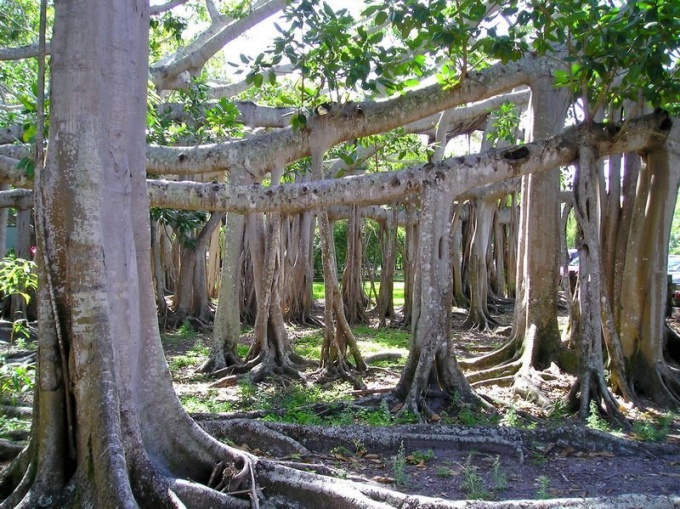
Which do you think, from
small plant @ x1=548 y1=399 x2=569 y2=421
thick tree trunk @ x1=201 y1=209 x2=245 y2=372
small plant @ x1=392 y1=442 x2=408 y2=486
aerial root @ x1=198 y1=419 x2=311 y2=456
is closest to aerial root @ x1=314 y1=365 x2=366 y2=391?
thick tree trunk @ x1=201 y1=209 x2=245 y2=372

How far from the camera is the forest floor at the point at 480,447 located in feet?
10.3

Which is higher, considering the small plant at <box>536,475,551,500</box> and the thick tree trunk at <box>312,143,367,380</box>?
the thick tree trunk at <box>312,143,367,380</box>

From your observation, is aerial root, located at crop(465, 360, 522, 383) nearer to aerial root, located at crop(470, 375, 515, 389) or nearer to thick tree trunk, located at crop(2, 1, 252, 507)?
aerial root, located at crop(470, 375, 515, 389)

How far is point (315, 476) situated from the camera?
2.78 metres

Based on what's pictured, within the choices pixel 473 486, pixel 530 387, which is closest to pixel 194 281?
pixel 530 387

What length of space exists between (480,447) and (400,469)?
74 centimetres

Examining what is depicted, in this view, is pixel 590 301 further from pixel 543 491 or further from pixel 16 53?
pixel 16 53

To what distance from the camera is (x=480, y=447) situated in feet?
12.1

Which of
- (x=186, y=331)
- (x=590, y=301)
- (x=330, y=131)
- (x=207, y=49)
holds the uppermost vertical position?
(x=207, y=49)

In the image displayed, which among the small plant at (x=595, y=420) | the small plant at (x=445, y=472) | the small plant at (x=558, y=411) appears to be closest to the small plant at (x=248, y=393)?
the small plant at (x=445, y=472)

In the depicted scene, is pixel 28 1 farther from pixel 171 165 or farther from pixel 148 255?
pixel 148 255

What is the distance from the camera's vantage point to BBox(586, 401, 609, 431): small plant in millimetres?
4176

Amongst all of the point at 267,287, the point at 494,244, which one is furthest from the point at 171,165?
the point at 494,244

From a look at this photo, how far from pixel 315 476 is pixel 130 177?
1.61m
